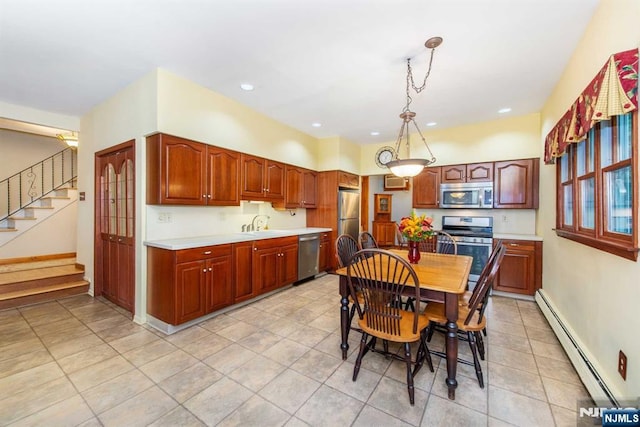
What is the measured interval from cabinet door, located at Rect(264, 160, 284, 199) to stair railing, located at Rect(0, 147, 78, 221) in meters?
4.69

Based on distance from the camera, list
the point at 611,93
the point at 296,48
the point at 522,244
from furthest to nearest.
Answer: the point at 522,244 < the point at 296,48 < the point at 611,93

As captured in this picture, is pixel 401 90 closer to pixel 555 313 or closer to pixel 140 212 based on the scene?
pixel 555 313

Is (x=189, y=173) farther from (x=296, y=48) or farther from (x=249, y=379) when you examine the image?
(x=249, y=379)

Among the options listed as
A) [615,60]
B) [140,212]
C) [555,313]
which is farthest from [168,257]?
[555,313]

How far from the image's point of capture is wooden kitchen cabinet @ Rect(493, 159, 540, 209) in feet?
13.2

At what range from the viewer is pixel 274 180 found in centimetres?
426

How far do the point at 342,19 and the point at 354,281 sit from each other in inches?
82.2

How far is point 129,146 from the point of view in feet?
10.2

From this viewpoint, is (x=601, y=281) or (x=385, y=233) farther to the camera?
(x=385, y=233)

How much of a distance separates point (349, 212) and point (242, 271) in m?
2.73

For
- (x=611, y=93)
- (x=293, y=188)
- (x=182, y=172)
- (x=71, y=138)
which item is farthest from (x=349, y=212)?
(x=71, y=138)

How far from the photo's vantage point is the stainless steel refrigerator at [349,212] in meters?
5.23

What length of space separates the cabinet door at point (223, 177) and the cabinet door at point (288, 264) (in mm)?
1074

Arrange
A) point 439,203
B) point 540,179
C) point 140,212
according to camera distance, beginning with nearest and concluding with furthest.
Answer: point 140,212, point 540,179, point 439,203
